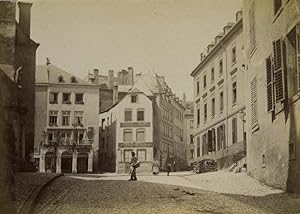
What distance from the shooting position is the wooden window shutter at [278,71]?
611 centimetres

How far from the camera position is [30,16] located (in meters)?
5.75

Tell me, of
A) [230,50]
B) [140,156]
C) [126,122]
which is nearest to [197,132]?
[230,50]

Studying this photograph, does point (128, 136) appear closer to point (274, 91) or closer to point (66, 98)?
point (66, 98)

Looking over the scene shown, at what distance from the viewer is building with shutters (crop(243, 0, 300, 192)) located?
5.77 m

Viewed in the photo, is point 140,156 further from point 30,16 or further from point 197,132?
point 197,132

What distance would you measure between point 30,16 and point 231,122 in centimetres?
646

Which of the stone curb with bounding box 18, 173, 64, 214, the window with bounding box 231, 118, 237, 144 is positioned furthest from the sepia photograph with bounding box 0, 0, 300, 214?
the window with bounding box 231, 118, 237, 144

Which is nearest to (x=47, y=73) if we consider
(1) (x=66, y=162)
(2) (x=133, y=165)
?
(2) (x=133, y=165)

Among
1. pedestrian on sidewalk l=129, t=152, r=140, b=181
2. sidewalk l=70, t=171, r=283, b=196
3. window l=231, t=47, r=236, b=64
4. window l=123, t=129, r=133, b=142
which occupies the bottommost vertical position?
sidewalk l=70, t=171, r=283, b=196

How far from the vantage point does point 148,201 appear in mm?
5625

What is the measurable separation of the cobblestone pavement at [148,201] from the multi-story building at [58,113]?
2.44 feet

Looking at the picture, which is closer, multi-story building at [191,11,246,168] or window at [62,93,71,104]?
window at [62,93,71,104]

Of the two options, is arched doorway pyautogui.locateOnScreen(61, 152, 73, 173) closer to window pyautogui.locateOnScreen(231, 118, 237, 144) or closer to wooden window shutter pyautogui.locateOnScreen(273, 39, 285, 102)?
wooden window shutter pyautogui.locateOnScreen(273, 39, 285, 102)

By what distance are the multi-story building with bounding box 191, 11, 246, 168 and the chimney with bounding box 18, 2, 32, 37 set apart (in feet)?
12.5
